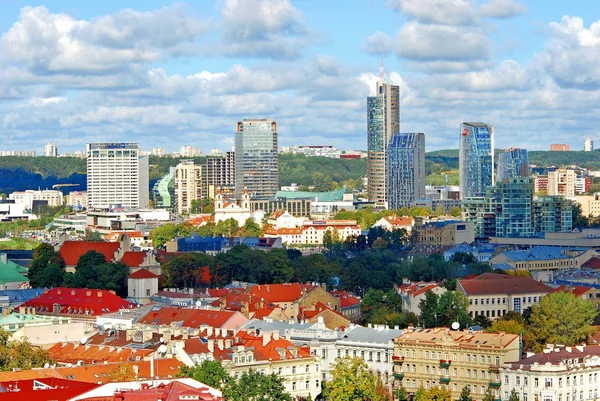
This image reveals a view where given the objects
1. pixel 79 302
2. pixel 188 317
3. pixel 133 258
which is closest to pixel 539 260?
pixel 133 258

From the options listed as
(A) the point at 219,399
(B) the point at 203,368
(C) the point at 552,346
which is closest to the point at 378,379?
(C) the point at 552,346

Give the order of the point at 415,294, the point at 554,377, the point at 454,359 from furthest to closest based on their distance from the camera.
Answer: the point at 415,294, the point at 454,359, the point at 554,377

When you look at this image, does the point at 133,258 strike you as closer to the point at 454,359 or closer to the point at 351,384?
the point at 454,359

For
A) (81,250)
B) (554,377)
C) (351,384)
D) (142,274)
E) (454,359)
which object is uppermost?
(81,250)

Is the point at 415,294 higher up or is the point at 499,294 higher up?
the point at 415,294

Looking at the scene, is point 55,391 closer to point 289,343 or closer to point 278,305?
point 289,343

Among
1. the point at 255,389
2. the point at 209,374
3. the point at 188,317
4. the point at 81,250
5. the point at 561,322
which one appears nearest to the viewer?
the point at 255,389

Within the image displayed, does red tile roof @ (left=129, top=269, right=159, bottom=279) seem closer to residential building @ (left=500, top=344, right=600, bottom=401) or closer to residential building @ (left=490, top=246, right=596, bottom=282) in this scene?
residential building @ (left=490, top=246, right=596, bottom=282)
